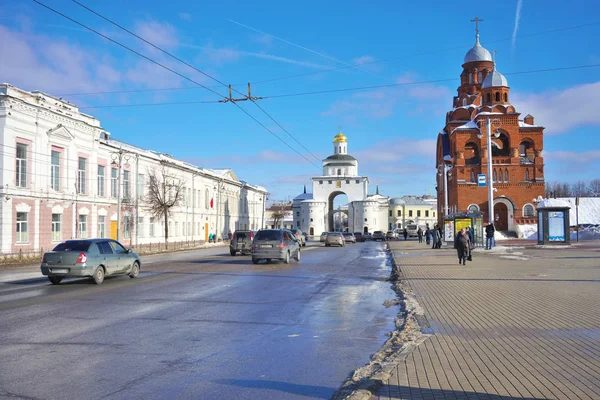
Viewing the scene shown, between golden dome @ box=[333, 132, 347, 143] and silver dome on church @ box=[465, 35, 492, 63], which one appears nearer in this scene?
silver dome on church @ box=[465, 35, 492, 63]

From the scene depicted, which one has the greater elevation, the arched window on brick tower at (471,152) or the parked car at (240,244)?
the arched window on brick tower at (471,152)

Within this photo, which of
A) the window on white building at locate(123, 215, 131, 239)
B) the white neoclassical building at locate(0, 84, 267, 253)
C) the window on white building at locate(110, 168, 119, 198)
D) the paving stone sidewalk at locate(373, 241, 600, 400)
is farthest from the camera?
the window on white building at locate(123, 215, 131, 239)

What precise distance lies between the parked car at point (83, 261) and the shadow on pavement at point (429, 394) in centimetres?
1299

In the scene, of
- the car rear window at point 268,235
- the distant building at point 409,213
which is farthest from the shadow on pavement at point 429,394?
the distant building at point 409,213

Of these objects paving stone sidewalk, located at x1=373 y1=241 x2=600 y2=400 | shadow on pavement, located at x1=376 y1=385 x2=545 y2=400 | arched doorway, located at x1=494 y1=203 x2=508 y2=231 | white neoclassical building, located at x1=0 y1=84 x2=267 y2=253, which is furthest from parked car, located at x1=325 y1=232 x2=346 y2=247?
shadow on pavement, located at x1=376 y1=385 x2=545 y2=400

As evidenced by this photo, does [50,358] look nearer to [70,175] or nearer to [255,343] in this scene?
[255,343]

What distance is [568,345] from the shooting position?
7.50 meters

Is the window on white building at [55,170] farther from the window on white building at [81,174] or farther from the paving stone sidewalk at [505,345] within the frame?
the paving stone sidewalk at [505,345]

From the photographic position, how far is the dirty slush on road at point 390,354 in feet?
18.1

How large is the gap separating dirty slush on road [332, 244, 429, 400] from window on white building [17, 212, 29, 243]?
1085 inches

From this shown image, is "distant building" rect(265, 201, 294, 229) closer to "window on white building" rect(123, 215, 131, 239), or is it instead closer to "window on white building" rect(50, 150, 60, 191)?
"window on white building" rect(123, 215, 131, 239)

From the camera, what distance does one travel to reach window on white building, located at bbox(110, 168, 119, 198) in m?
44.7

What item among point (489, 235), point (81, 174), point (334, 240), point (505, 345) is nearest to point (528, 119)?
point (334, 240)

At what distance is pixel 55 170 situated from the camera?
3650 cm
